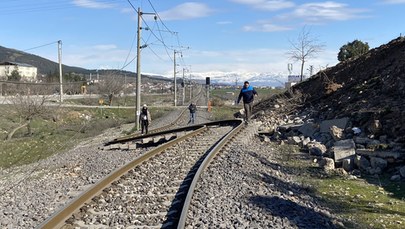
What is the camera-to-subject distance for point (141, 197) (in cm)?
885

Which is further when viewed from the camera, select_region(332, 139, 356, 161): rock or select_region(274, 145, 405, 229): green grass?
select_region(332, 139, 356, 161): rock

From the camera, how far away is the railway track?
23.7 feet

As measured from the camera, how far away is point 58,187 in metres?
10.6

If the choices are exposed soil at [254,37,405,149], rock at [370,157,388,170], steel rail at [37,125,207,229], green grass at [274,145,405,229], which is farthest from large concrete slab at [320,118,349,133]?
steel rail at [37,125,207,229]

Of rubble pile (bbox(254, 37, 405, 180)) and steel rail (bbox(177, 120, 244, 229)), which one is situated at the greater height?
rubble pile (bbox(254, 37, 405, 180))

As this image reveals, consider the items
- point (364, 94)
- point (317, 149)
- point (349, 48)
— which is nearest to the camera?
point (317, 149)

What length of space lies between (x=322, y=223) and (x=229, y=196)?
2032 millimetres

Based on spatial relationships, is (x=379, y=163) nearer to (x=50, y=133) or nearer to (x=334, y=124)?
(x=334, y=124)

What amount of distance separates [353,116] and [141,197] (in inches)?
433

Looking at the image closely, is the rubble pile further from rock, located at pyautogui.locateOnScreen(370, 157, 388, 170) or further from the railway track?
the railway track

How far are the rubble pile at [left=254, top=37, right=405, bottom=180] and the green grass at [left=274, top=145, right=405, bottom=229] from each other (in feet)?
1.89

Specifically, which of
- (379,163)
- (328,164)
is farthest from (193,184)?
(379,163)

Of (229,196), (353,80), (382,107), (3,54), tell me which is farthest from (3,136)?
(3,54)

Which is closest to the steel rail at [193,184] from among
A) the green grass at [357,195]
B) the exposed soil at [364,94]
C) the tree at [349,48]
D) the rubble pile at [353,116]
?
the green grass at [357,195]
